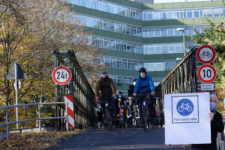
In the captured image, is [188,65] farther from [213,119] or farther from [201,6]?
[201,6]

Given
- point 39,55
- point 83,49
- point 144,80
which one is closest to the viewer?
point 144,80

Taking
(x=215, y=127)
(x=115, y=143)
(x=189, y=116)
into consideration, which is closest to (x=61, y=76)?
(x=115, y=143)

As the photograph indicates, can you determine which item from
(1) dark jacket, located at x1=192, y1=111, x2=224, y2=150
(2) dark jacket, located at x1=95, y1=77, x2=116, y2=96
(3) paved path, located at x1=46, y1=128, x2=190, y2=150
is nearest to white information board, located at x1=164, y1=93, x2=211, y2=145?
(1) dark jacket, located at x1=192, y1=111, x2=224, y2=150

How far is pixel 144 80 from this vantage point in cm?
1678

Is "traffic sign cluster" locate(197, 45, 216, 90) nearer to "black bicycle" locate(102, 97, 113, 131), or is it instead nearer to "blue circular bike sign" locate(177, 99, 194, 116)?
"black bicycle" locate(102, 97, 113, 131)

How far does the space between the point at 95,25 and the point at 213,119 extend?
227 feet

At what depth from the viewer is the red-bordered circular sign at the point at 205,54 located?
17891 mm

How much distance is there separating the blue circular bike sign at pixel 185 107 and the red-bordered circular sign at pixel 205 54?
10181 millimetres

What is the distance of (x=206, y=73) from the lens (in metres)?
18.5

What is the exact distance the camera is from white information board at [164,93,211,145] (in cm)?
780

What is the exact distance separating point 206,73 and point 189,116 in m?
10.8

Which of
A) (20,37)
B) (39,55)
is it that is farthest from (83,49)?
(20,37)

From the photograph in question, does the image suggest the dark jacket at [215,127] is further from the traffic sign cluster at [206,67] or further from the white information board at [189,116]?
the traffic sign cluster at [206,67]

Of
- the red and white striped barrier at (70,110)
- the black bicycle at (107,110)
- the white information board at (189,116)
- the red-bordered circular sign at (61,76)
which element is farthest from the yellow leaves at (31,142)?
the white information board at (189,116)
